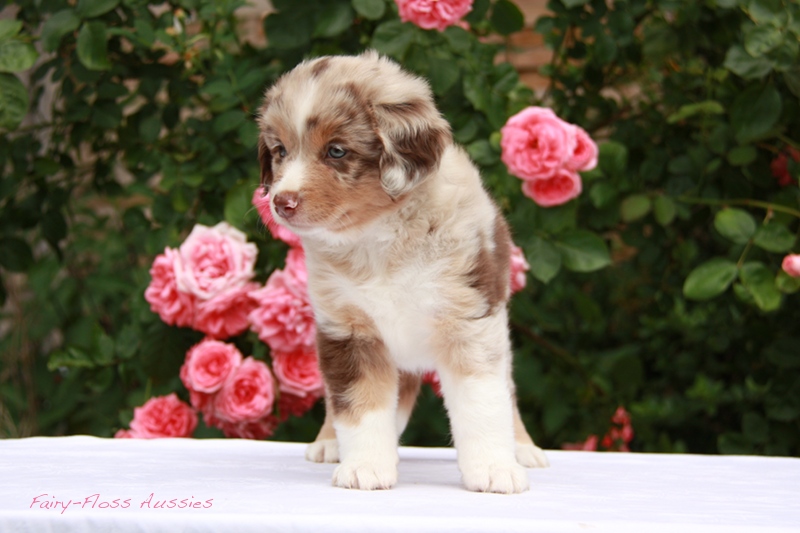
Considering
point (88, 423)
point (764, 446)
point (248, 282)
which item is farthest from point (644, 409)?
point (88, 423)

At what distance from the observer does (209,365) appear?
103 inches

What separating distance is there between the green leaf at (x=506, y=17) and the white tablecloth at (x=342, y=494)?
4.62ft

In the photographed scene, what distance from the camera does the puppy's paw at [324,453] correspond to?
227 cm

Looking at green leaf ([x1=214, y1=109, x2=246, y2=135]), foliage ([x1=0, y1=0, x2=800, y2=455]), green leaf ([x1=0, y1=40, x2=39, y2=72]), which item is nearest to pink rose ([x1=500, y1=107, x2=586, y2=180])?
foliage ([x1=0, y1=0, x2=800, y2=455])

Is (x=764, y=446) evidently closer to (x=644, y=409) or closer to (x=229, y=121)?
(x=644, y=409)

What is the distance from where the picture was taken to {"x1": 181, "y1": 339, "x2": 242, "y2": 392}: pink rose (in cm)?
257

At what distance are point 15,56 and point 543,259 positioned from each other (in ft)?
5.53

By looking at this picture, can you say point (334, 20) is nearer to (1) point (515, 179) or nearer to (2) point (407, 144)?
(1) point (515, 179)

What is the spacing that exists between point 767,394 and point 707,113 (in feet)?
3.44

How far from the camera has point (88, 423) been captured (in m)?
3.71

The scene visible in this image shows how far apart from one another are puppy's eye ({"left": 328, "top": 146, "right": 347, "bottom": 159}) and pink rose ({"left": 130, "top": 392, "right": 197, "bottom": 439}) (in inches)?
48.2

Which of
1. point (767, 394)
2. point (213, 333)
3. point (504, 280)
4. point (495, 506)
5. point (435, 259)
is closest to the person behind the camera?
point (495, 506)

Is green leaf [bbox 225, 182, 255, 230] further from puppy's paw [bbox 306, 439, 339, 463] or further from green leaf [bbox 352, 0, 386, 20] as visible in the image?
puppy's paw [bbox 306, 439, 339, 463]

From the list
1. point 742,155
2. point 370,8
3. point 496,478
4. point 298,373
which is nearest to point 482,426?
point 496,478
